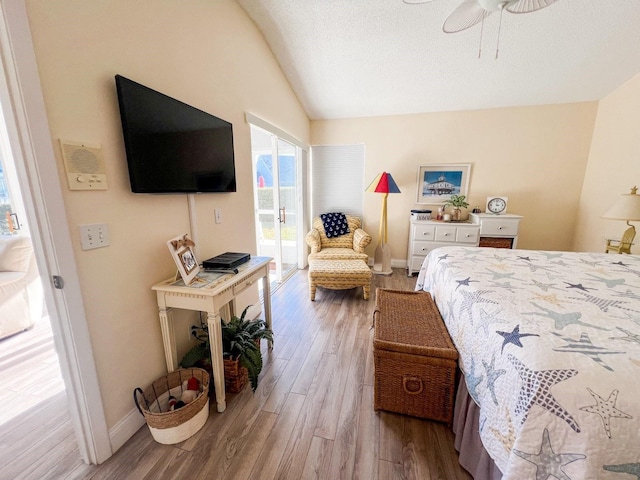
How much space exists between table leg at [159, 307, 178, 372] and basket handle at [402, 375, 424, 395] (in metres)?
1.33

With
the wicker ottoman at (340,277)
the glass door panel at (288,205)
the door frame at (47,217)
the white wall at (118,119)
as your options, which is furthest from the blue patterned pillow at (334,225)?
the door frame at (47,217)

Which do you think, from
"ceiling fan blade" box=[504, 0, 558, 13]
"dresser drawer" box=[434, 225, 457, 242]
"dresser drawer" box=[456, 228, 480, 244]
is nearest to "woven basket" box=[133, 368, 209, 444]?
"ceiling fan blade" box=[504, 0, 558, 13]

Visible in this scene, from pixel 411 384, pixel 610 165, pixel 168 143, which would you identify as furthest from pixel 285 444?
pixel 610 165

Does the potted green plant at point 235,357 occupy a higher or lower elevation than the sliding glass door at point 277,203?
lower

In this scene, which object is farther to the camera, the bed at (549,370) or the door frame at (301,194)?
the door frame at (301,194)

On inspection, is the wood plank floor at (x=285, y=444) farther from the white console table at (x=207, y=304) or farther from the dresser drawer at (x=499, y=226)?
the dresser drawer at (x=499, y=226)

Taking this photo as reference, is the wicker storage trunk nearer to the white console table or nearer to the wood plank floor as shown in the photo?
the wood plank floor

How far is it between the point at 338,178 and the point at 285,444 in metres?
3.51

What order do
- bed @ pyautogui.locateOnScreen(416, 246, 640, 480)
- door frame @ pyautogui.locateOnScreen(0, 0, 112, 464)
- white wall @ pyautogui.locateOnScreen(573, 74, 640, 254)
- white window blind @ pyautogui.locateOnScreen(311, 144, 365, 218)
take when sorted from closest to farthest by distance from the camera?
bed @ pyautogui.locateOnScreen(416, 246, 640, 480) → door frame @ pyautogui.locateOnScreen(0, 0, 112, 464) → white wall @ pyautogui.locateOnScreen(573, 74, 640, 254) → white window blind @ pyautogui.locateOnScreen(311, 144, 365, 218)

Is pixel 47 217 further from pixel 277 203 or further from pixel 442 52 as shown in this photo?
pixel 442 52

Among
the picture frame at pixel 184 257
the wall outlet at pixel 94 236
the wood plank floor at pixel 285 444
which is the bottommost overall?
the wood plank floor at pixel 285 444

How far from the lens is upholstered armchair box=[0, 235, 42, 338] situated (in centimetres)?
209

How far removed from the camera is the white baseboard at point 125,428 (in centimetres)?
124

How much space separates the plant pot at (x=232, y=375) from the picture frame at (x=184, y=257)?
1.89 ft
